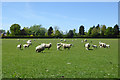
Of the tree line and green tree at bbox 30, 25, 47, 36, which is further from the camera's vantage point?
green tree at bbox 30, 25, 47, 36

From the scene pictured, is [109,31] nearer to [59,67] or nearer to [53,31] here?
[53,31]

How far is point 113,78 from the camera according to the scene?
7.16m

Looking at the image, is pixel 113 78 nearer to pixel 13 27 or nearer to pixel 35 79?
pixel 35 79

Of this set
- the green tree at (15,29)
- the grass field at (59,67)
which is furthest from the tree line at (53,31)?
the grass field at (59,67)

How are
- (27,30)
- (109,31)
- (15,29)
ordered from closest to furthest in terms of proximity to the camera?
1. (15,29)
2. (109,31)
3. (27,30)

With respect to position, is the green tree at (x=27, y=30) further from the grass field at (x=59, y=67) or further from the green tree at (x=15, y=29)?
the grass field at (x=59, y=67)

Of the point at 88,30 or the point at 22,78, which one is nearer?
the point at 22,78

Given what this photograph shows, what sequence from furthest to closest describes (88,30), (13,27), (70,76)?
1. (88,30)
2. (13,27)
3. (70,76)

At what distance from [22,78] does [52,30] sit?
133 metres

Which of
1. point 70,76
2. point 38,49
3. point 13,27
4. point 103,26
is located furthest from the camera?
point 103,26

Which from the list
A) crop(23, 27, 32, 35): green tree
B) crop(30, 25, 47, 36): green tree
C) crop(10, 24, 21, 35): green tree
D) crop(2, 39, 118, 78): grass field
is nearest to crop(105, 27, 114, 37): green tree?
crop(30, 25, 47, 36): green tree

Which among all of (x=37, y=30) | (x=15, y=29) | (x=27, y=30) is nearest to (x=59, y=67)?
(x=15, y=29)

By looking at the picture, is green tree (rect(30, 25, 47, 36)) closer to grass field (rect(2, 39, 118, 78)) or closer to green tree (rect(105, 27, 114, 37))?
green tree (rect(105, 27, 114, 37))

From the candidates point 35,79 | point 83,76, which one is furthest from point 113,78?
point 35,79
